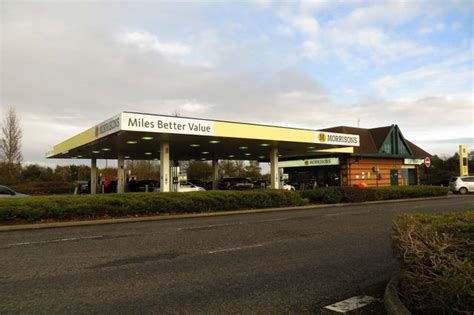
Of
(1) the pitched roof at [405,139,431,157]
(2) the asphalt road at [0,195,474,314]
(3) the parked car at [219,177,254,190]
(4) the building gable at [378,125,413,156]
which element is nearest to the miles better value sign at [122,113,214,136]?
(2) the asphalt road at [0,195,474,314]

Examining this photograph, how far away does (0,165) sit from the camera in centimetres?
4291

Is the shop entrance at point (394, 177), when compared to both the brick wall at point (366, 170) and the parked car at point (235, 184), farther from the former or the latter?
the parked car at point (235, 184)

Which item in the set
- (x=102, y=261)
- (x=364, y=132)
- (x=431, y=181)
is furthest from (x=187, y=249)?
(x=431, y=181)

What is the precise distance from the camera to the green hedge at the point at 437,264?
400cm

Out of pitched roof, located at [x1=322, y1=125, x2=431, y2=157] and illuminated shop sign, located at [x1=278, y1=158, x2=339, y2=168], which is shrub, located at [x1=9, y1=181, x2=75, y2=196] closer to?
illuminated shop sign, located at [x1=278, y1=158, x2=339, y2=168]

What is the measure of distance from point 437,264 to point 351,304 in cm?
140

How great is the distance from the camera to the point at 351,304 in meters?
5.36

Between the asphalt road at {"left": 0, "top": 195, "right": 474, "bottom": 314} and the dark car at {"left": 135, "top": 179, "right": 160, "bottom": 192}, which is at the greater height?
the dark car at {"left": 135, "top": 179, "right": 160, "bottom": 192}

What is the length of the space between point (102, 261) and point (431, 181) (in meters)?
56.6

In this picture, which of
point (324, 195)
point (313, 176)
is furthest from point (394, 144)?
point (324, 195)

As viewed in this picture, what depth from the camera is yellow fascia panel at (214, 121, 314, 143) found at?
880 inches

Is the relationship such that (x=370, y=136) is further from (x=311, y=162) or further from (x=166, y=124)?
(x=166, y=124)

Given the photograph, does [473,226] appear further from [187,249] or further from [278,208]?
[278,208]

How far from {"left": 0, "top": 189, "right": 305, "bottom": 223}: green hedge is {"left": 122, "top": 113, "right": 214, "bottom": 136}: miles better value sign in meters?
3.11
